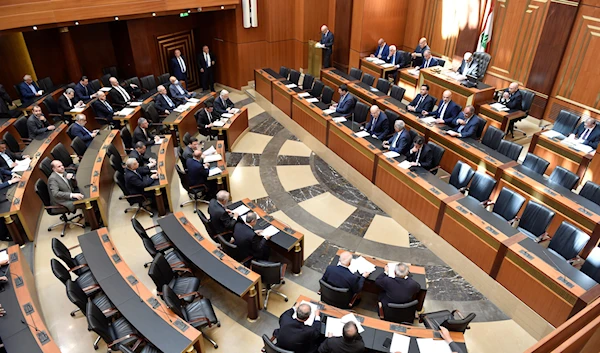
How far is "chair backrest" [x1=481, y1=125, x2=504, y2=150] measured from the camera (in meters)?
8.46

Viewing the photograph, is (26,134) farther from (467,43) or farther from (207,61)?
(467,43)

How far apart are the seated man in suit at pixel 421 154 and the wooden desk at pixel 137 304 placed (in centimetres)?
504

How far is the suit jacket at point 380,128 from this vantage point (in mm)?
9125

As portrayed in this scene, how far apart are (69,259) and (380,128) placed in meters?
6.64

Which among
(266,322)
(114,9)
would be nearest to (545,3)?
(266,322)

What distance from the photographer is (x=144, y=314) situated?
507 cm

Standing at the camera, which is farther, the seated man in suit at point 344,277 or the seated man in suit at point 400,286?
the seated man in suit at point 344,277

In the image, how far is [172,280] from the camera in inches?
236

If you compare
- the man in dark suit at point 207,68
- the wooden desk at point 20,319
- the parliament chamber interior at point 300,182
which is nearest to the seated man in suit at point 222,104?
the parliament chamber interior at point 300,182

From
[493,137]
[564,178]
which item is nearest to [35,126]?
[493,137]

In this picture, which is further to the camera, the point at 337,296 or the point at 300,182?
the point at 300,182

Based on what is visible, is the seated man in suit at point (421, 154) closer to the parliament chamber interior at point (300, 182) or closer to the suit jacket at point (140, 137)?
the parliament chamber interior at point (300, 182)

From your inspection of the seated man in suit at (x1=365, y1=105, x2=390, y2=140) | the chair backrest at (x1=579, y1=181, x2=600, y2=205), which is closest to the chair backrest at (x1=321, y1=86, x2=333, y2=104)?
the seated man in suit at (x1=365, y1=105, x2=390, y2=140)

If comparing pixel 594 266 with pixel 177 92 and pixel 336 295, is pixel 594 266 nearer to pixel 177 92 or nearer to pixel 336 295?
pixel 336 295
